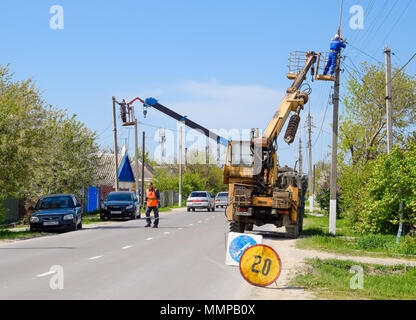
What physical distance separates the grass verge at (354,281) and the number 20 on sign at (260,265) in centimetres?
74

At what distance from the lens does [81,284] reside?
10.1 metres

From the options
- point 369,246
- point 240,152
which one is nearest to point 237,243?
point 369,246

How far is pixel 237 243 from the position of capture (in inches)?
447

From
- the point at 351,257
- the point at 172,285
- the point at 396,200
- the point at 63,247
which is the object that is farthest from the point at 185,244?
the point at 172,285

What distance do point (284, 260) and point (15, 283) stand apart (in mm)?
6976

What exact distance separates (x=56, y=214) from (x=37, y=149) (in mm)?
2751

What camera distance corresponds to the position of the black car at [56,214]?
24.4 metres

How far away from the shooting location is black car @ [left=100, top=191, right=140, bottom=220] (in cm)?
3409

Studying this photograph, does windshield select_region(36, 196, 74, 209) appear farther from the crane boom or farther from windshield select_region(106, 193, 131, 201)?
the crane boom

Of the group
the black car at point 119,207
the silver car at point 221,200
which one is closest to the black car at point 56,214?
the black car at point 119,207

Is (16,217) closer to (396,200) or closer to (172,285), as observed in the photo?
(396,200)

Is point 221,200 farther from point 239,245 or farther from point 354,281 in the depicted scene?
point 354,281

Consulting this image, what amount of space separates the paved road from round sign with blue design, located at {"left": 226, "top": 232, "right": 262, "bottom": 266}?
0.36m
